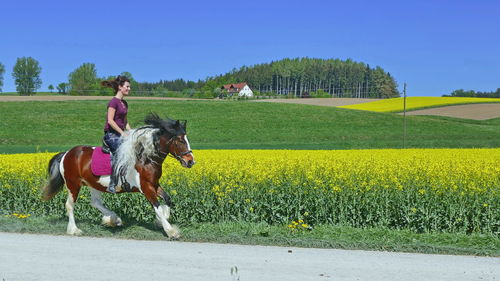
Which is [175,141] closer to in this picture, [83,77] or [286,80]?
[83,77]

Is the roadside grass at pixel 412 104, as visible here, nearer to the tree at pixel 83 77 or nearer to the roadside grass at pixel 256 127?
the roadside grass at pixel 256 127

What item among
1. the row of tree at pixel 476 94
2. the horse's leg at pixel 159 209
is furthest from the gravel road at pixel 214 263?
the row of tree at pixel 476 94

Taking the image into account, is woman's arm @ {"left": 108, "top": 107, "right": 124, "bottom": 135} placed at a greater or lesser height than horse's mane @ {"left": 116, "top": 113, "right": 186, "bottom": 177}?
greater

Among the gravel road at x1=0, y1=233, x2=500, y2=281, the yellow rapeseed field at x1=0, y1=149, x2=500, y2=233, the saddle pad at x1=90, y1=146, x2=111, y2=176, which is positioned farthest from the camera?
the yellow rapeseed field at x1=0, y1=149, x2=500, y2=233

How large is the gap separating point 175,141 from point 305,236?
2.29 meters

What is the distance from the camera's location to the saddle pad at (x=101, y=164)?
8.46 meters

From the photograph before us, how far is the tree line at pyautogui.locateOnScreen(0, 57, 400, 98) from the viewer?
134 metres

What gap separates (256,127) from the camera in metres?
50.5

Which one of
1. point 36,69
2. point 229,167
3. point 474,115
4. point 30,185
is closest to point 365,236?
point 229,167

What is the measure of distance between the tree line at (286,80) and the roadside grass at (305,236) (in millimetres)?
116504

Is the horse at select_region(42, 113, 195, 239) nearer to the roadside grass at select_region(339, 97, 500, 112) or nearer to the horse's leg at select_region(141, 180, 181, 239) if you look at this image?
the horse's leg at select_region(141, 180, 181, 239)

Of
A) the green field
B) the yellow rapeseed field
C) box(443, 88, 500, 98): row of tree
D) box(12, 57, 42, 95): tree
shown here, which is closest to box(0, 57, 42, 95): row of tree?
box(12, 57, 42, 95): tree

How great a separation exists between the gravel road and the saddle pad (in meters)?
1.18

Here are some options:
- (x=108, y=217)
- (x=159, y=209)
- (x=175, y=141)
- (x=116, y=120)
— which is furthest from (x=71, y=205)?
(x=175, y=141)
